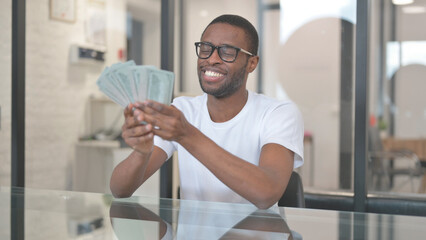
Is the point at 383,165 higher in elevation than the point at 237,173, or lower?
lower

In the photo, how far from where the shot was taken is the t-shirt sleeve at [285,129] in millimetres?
1606

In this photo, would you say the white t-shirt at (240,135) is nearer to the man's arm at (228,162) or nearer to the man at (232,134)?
the man at (232,134)

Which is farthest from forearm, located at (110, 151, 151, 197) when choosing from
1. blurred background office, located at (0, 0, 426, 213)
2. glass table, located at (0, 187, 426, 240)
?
blurred background office, located at (0, 0, 426, 213)

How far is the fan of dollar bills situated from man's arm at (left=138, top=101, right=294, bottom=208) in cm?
3

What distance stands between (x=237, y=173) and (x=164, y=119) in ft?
0.97

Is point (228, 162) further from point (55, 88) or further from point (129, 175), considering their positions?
point (55, 88)

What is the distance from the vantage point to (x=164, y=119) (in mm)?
1181

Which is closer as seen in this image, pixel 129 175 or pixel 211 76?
pixel 129 175

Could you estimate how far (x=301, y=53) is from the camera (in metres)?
4.80

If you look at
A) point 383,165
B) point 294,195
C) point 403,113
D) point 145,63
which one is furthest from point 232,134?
point 403,113

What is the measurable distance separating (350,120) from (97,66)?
259cm

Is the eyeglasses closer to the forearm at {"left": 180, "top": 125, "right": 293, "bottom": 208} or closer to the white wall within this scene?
the forearm at {"left": 180, "top": 125, "right": 293, "bottom": 208}

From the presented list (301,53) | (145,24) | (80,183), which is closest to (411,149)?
(301,53)

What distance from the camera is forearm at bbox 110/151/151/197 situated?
1541mm
